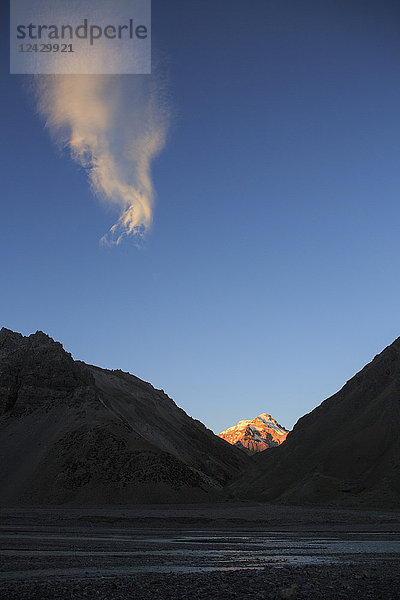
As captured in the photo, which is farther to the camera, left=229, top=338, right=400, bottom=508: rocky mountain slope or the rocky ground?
left=229, top=338, right=400, bottom=508: rocky mountain slope

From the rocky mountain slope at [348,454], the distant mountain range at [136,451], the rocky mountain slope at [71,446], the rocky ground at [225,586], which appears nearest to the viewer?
the rocky ground at [225,586]

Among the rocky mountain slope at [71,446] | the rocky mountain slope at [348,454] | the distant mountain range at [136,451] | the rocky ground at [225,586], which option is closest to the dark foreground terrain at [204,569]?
the rocky ground at [225,586]

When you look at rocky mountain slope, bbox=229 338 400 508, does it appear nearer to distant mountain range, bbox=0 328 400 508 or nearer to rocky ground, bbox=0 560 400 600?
distant mountain range, bbox=0 328 400 508

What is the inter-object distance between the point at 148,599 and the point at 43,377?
4726 inches

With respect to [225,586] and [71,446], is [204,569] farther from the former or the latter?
[71,446]

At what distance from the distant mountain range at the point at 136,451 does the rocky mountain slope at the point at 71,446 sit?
223 millimetres

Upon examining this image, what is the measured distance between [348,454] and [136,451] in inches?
1531

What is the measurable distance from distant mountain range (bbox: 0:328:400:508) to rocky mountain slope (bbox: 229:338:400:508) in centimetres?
23

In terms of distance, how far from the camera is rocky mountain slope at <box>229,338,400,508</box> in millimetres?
85625

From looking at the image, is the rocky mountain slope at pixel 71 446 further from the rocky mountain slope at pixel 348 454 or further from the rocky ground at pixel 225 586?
the rocky ground at pixel 225 586

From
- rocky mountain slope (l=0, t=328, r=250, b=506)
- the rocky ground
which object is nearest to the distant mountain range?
rocky mountain slope (l=0, t=328, r=250, b=506)

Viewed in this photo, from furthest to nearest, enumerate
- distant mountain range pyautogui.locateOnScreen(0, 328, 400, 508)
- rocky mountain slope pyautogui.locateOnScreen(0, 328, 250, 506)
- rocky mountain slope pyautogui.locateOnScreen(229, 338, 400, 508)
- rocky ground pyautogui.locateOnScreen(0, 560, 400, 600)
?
rocky mountain slope pyautogui.locateOnScreen(0, 328, 250, 506)
distant mountain range pyautogui.locateOnScreen(0, 328, 400, 508)
rocky mountain slope pyautogui.locateOnScreen(229, 338, 400, 508)
rocky ground pyautogui.locateOnScreen(0, 560, 400, 600)

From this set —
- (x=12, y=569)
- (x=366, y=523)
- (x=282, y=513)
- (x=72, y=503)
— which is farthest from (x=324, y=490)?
(x=12, y=569)

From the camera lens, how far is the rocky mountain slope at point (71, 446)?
92250mm
